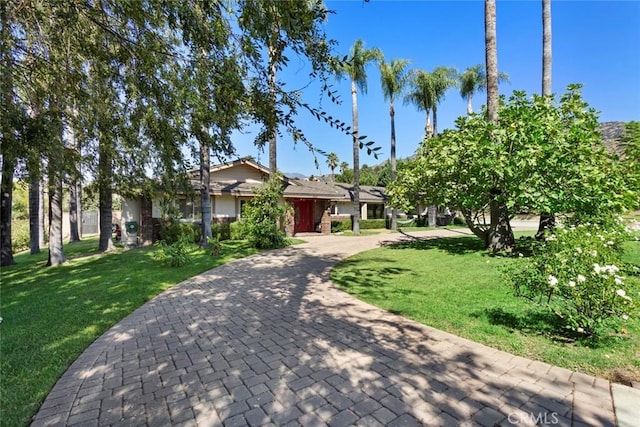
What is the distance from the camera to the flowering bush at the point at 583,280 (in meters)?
3.58

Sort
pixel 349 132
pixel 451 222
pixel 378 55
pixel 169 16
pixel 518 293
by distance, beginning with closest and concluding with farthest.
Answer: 1. pixel 349 132
2. pixel 169 16
3. pixel 518 293
4. pixel 378 55
5. pixel 451 222

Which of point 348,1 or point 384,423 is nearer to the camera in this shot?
point 384,423

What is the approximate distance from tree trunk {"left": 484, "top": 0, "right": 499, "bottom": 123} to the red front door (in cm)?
1481

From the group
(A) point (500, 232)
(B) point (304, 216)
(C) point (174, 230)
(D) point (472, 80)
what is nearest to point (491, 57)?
(A) point (500, 232)

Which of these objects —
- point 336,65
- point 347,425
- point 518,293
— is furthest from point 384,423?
point 336,65

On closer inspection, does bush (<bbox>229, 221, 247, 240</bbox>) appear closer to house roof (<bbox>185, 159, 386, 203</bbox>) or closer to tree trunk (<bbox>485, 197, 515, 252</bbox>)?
house roof (<bbox>185, 159, 386, 203</bbox>)

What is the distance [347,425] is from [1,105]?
225 inches

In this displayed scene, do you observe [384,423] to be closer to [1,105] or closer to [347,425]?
[347,425]

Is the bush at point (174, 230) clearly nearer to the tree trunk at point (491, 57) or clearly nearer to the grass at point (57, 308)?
the grass at point (57, 308)

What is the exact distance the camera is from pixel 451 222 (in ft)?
105

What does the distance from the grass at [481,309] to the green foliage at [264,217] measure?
4949 millimetres

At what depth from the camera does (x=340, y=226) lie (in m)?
25.7

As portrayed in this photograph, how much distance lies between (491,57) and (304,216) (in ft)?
52.7

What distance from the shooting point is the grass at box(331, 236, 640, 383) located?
372cm
